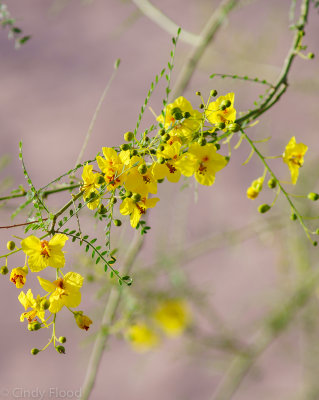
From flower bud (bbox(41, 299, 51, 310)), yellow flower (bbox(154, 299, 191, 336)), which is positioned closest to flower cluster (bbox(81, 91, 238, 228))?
flower bud (bbox(41, 299, 51, 310))

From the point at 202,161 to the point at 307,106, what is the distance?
268cm

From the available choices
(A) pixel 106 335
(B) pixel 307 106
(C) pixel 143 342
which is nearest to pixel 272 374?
(C) pixel 143 342

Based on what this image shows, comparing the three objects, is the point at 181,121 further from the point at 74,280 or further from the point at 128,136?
the point at 74,280

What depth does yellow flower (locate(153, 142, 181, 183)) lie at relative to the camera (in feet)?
1.43

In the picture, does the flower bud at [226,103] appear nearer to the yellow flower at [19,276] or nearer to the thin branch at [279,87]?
the thin branch at [279,87]

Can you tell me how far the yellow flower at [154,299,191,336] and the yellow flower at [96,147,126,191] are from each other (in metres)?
1.12

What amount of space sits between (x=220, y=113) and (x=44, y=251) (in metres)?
0.23

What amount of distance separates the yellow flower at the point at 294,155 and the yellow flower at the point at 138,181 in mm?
170

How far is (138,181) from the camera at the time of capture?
1.43 feet

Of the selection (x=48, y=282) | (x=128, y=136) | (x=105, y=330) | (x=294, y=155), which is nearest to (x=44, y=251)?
(x=48, y=282)

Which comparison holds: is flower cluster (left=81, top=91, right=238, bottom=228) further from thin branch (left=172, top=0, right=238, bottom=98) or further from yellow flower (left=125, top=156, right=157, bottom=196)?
thin branch (left=172, top=0, right=238, bottom=98)

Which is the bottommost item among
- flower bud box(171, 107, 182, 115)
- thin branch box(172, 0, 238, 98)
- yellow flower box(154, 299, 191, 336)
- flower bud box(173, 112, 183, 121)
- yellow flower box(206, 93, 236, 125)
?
flower bud box(173, 112, 183, 121)

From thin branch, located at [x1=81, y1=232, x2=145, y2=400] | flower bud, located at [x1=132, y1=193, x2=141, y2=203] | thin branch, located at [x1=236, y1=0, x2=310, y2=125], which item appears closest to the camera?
flower bud, located at [x1=132, y1=193, x2=141, y2=203]

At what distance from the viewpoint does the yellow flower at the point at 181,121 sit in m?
0.45
